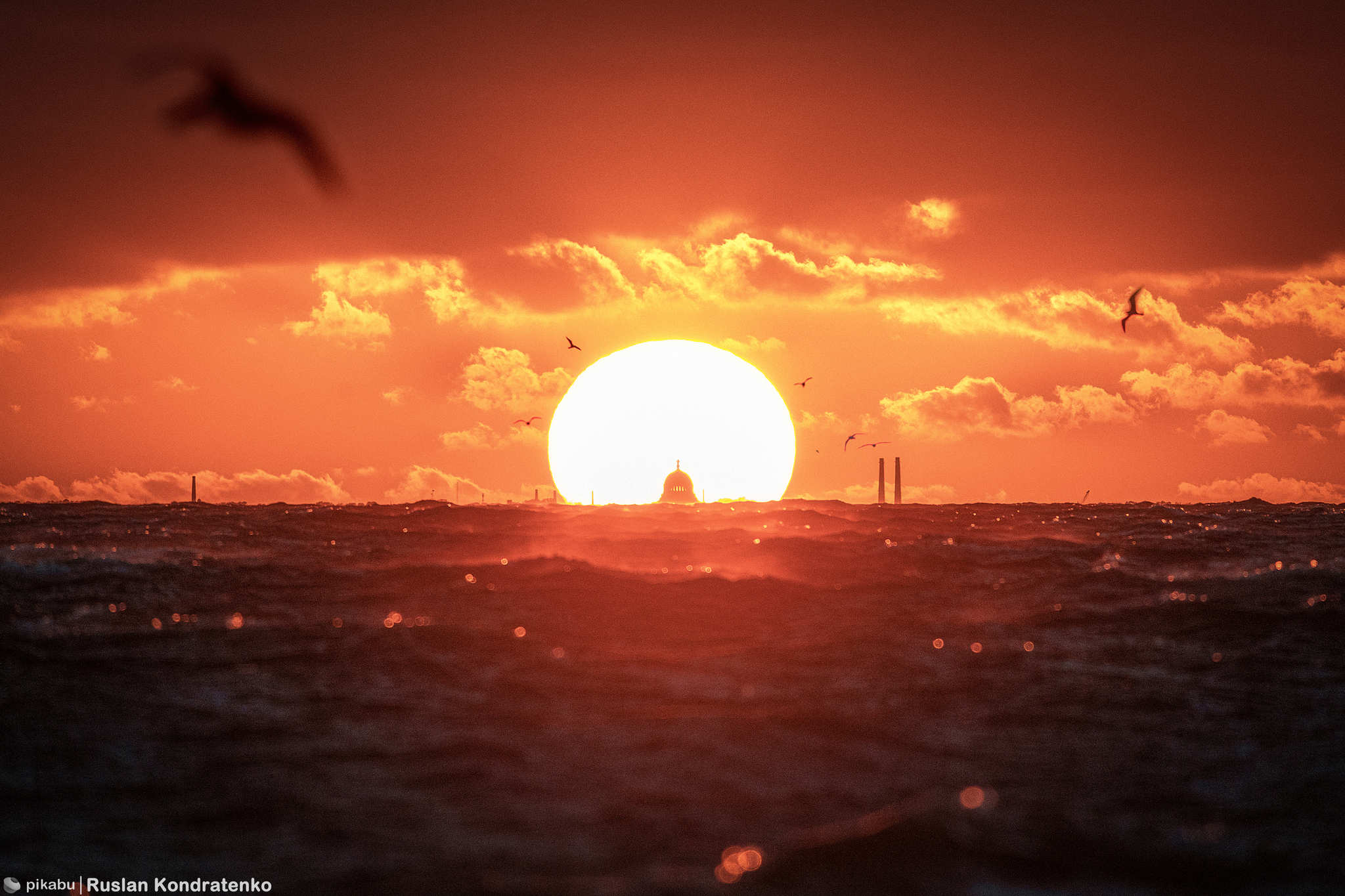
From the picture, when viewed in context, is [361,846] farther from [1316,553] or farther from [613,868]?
[1316,553]

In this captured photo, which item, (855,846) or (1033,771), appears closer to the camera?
(855,846)

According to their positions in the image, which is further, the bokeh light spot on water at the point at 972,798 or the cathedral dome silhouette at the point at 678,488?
the cathedral dome silhouette at the point at 678,488

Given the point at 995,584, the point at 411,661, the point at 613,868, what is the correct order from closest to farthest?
the point at 613,868, the point at 411,661, the point at 995,584

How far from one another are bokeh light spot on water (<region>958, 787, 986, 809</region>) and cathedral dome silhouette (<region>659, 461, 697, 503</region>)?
137769mm

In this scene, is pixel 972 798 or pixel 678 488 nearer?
pixel 972 798

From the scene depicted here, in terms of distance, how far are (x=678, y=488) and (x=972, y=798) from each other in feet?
457

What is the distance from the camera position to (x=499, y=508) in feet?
187

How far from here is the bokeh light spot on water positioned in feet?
33.4

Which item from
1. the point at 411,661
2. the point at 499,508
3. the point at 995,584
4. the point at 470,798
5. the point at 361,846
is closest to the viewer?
the point at 361,846

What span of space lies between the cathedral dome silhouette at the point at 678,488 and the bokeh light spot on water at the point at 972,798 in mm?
137769

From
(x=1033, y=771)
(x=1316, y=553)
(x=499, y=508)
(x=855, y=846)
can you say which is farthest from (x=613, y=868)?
(x=499, y=508)

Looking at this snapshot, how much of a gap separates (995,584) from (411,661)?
1360 centimetres

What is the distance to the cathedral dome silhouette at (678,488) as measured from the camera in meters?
150

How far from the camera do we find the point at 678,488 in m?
150
